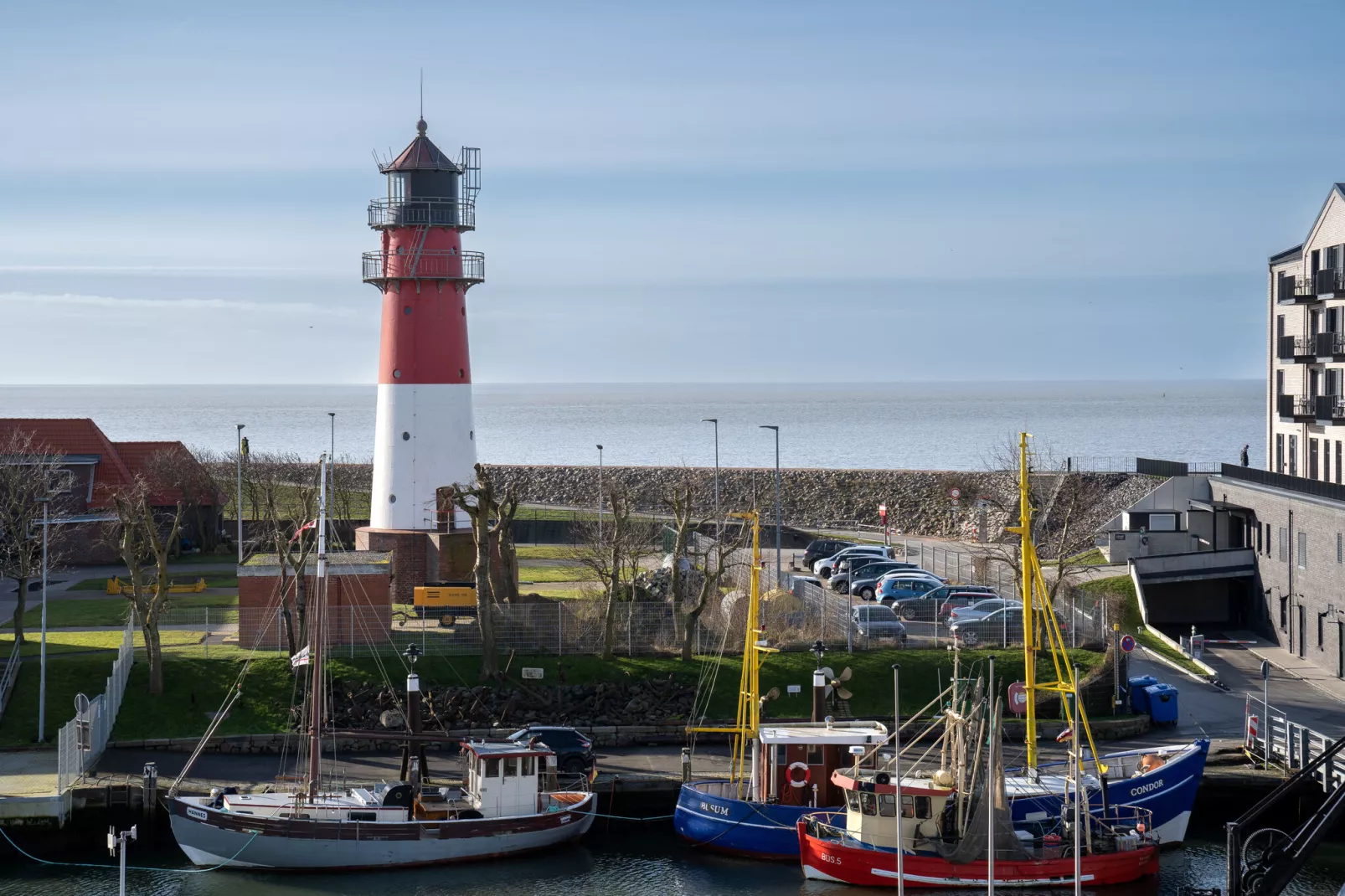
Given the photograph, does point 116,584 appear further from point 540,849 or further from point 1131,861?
point 1131,861

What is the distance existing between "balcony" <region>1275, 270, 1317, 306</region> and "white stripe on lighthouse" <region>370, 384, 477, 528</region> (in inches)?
1225

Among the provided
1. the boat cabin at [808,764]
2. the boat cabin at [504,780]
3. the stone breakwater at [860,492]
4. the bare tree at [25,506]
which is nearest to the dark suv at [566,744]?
the boat cabin at [504,780]

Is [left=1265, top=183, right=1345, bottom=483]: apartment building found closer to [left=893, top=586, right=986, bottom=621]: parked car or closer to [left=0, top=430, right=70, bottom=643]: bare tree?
[left=893, top=586, right=986, bottom=621]: parked car

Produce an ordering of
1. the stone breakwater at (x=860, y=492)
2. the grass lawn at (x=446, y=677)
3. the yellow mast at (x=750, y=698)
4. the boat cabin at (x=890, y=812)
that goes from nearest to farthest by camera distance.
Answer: the boat cabin at (x=890, y=812) < the yellow mast at (x=750, y=698) < the grass lawn at (x=446, y=677) < the stone breakwater at (x=860, y=492)

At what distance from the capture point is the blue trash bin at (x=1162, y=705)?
3828cm

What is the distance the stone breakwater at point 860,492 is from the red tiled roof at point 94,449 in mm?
23712

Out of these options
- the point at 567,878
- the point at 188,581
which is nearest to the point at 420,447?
the point at 188,581

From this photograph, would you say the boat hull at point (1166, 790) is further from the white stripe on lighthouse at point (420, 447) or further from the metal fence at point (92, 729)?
the white stripe on lighthouse at point (420, 447)

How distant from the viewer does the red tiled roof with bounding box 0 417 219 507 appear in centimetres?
6000

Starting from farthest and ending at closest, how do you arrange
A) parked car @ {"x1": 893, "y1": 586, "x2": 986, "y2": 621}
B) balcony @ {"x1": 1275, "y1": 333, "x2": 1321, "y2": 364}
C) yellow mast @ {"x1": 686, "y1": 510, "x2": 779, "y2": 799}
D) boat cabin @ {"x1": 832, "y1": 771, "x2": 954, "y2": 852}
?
balcony @ {"x1": 1275, "y1": 333, "x2": 1321, "y2": 364}, parked car @ {"x1": 893, "y1": 586, "x2": 986, "y2": 621}, yellow mast @ {"x1": 686, "y1": 510, "x2": 779, "y2": 799}, boat cabin @ {"x1": 832, "y1": 771, "x2": 954, "y2": 852}

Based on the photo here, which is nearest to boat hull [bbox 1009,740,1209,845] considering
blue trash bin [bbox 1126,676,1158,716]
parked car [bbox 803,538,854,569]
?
blue trash bin [bbox 1126,676,1158,716]

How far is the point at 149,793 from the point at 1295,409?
141ft

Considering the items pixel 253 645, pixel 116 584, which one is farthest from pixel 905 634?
pixel 116 584

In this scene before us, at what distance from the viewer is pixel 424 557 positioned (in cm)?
4788
